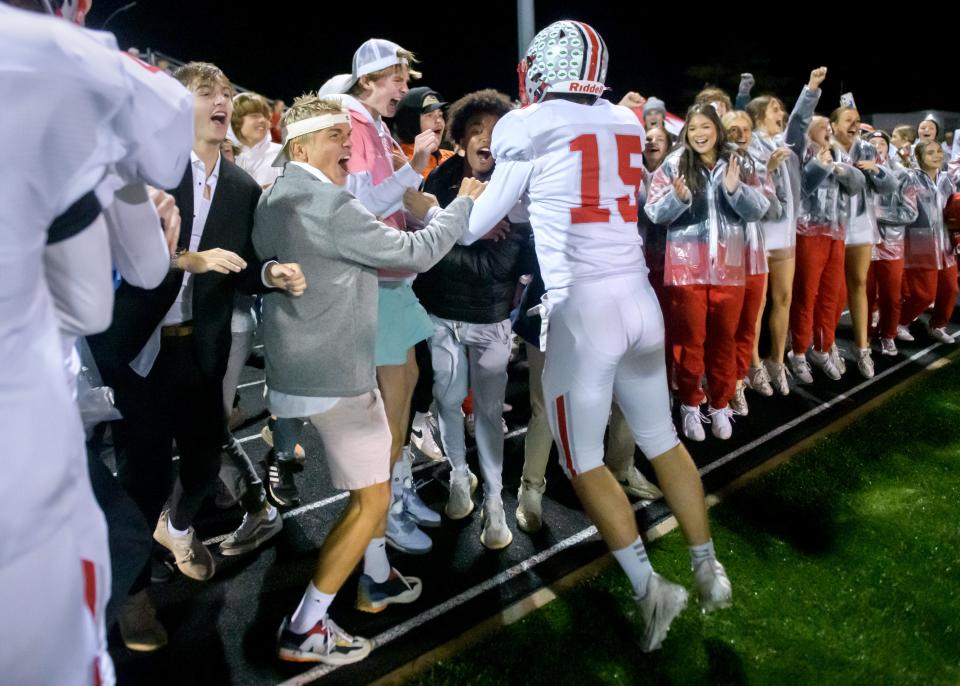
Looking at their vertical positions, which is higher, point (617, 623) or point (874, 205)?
point (874, 205)

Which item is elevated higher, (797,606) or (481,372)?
(481,372)

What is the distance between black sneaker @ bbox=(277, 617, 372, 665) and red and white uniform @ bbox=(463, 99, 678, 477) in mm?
1093

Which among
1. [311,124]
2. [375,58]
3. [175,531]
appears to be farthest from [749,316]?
[175,531]

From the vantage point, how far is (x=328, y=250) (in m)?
2.59

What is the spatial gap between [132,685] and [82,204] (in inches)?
88.5

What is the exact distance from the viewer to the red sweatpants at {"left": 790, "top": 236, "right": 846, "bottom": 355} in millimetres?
6012

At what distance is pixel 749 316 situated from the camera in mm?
5324

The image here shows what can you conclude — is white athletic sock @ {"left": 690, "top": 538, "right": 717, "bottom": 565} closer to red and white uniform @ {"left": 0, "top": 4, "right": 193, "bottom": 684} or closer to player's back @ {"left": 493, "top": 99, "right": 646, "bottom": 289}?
player's back @ {"left": 493, "top": 99, "right": 646, "bottom": 289}

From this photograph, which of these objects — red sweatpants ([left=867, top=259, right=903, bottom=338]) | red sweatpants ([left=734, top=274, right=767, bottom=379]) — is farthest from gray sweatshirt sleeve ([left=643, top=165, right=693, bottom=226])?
red sweatpants ([left=867, top=259, right=903, bottom=338])

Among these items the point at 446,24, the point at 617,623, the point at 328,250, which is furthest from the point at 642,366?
the point at 446,24

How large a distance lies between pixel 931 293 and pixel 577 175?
5702 millimetres

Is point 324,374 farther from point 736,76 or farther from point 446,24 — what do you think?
point 446,24

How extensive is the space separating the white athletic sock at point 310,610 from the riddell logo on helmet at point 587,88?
2133 mm

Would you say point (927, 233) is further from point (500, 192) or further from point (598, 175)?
point (500, 192)
